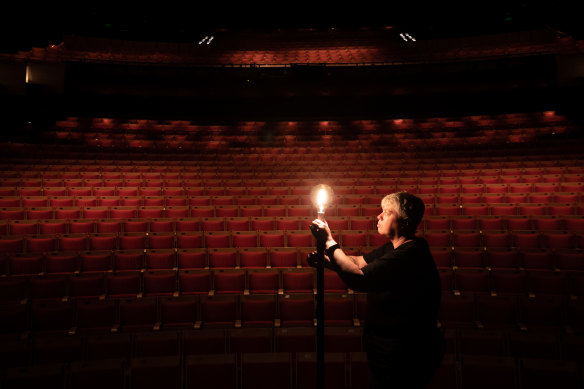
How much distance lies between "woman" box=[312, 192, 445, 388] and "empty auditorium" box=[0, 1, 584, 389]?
0.10 metres

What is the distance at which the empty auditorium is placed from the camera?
1.34 m

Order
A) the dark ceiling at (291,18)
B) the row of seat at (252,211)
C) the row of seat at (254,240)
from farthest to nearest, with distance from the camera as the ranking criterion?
the dark ceiling at (291,18) < the row of seat at (252,211) < the row of seat at (254,240)

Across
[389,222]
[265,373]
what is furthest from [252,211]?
[389,222]

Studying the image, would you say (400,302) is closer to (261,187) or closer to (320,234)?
(320,234)

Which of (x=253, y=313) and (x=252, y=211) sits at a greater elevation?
(x=252, y=211)

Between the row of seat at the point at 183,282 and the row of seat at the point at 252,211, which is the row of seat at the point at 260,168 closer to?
the row of seat at the point at 252,211

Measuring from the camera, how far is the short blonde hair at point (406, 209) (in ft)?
2.33

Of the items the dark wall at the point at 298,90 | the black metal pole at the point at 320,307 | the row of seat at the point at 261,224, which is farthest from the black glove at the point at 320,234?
the dark wall at the point at 298,90

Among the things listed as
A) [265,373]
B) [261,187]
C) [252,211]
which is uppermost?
[261,187]

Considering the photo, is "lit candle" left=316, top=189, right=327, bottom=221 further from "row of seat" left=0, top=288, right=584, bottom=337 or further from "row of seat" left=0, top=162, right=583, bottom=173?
"row of seat" left=0, top=162, right=583, bottom=173

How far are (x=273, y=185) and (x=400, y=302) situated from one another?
8.66 ft

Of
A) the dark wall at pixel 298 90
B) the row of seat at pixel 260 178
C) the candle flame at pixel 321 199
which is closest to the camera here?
the candle flame at pixel 321 199

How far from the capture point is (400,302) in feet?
2.23

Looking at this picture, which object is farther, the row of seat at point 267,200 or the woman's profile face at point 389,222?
the row of seat at point 267,200
